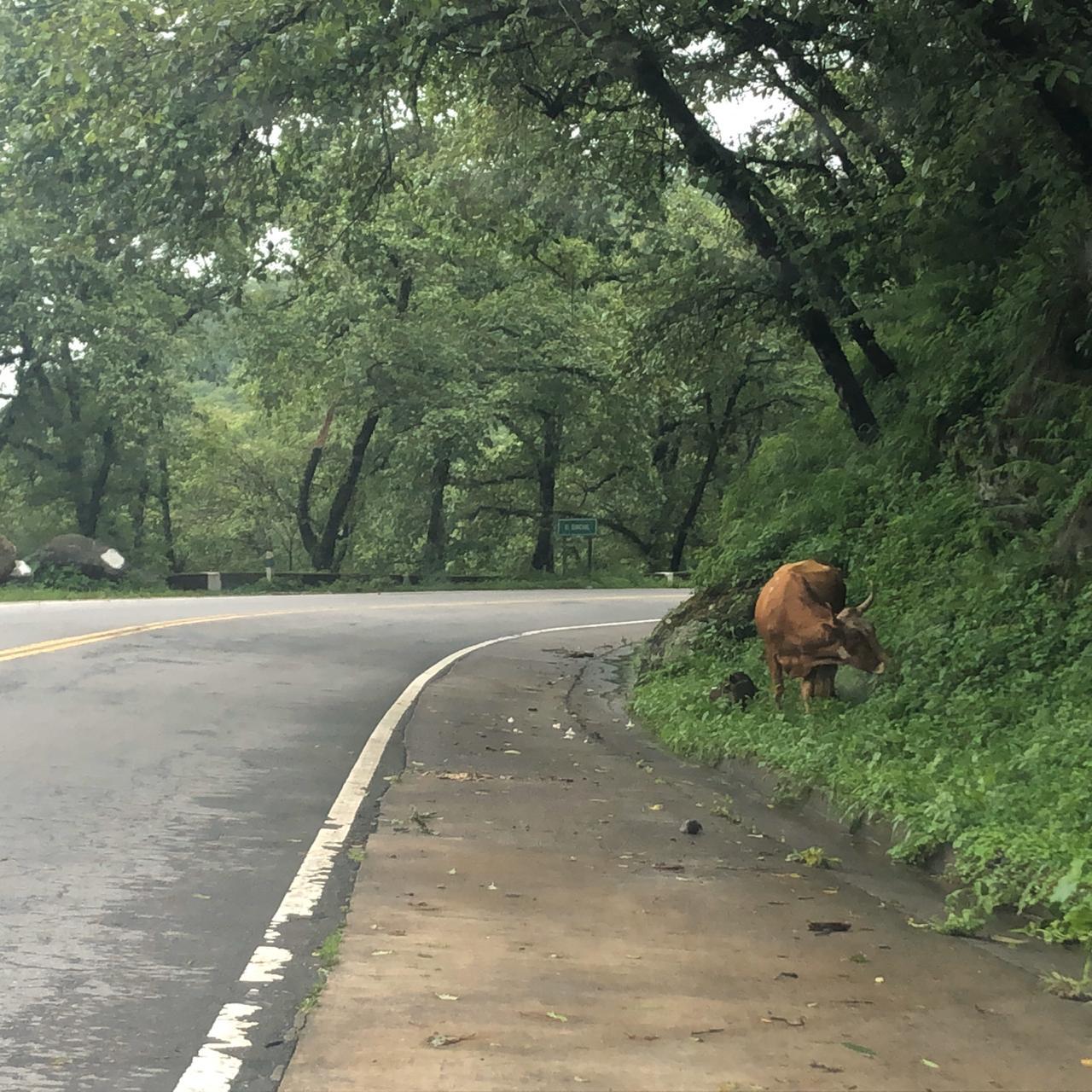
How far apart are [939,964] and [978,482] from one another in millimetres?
8501

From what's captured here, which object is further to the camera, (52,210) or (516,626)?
(52,210)

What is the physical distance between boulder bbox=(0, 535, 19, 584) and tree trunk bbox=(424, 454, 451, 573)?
13.0m

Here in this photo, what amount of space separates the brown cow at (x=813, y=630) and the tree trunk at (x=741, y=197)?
191 inches

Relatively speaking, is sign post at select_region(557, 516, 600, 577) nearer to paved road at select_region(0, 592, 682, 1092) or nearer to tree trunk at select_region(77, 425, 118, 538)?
tree trunk at select_region(77, 425, 118, 538)

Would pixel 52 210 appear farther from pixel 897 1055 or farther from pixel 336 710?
pixel 897 1055

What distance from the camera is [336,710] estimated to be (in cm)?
1273

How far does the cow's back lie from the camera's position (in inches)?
450

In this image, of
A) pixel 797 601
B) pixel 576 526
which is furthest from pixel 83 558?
pixel 797 601

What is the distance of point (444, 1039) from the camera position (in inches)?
177

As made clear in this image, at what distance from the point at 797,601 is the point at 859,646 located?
656mm

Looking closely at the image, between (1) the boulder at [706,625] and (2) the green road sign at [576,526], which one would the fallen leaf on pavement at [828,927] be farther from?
(2) the green road sign at [576,526]

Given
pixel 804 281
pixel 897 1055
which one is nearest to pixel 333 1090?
pixel 897 1055

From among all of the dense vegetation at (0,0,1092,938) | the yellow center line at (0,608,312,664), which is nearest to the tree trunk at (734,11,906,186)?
the dense vegetation at (0,0,1092,938)

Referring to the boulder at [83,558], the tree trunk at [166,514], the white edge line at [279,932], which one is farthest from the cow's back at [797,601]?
the tree trunk at [166,514]
